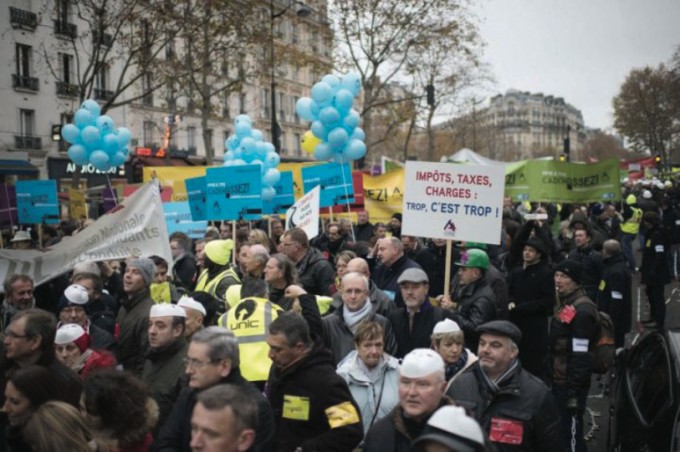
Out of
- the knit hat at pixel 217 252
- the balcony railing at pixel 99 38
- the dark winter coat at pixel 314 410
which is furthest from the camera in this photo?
the balcony railing at pixel 99 38

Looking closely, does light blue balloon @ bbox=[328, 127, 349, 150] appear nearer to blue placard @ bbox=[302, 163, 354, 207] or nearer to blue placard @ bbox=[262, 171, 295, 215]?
blue placard @ bbox=[302, 163, 354, 207]

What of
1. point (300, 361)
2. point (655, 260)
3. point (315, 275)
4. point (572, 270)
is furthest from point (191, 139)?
point (300, 361)

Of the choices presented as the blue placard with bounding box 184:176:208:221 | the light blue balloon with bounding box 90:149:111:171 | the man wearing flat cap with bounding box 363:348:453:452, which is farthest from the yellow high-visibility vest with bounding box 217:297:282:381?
the light blue balloon with bounding box 90:149:111:171

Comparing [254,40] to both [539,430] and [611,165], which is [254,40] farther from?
[539,430]

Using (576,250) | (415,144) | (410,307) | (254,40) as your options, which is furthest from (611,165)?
(415,144)

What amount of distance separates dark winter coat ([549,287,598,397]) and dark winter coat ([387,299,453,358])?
1063mm

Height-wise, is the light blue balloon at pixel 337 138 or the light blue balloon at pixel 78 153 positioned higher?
the light blue balloon at pixel 337 138

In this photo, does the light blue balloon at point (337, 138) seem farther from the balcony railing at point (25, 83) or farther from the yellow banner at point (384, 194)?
the balcony railing at point (25, 83)

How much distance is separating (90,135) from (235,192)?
578 cm

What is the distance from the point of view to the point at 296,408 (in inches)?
145

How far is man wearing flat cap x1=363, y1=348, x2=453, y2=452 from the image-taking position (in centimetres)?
329

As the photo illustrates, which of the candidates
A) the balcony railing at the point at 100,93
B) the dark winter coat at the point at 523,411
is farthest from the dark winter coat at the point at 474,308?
the balcony railing at the point at 100,93

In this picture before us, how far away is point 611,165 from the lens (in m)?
13.2

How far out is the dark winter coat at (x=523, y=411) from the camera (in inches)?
149
